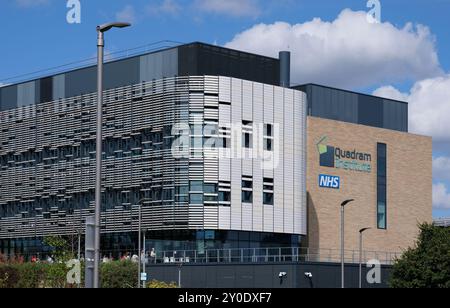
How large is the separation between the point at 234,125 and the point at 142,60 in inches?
420

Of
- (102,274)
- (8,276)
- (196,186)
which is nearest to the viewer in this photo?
(8,276)

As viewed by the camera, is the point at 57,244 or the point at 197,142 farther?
the point at 57,244

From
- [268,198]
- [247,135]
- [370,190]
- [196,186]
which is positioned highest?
[247,135]

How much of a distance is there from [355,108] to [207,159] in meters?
21.8

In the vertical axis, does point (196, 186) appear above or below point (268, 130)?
below

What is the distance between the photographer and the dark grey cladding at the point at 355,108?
3565 inches

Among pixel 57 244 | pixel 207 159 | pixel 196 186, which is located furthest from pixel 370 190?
pixel 57 244

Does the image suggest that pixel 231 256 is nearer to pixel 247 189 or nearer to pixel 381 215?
pixel 247 189

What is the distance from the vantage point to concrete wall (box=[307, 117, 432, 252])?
87.4 m

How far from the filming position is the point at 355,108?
9381cm

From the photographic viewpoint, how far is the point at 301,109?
84875 millimetres

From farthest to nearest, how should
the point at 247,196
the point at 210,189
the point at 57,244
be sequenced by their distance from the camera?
the point at 57,244, the point at 247,196, the point at 210,189
